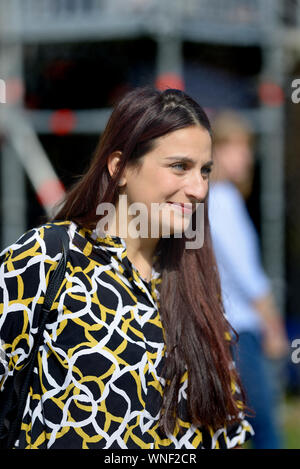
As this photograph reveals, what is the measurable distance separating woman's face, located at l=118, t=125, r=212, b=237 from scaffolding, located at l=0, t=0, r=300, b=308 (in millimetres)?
2719

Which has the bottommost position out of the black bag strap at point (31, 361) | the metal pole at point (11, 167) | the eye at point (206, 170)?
the black bag strap at point (31, 361)

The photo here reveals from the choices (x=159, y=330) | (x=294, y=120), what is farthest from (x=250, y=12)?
(x=159, y=330)

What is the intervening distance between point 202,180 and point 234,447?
788mm

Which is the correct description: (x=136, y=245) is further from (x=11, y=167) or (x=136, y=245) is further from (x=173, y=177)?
(x=11, y=167)

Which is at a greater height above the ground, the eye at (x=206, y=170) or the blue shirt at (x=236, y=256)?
the eye at (x=206, y=170)

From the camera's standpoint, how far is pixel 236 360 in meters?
2.14

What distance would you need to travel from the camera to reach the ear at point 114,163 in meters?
1.86

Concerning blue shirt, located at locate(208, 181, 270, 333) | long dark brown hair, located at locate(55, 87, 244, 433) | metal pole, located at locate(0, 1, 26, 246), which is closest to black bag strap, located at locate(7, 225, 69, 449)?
long dark brown hair, located at locate(55, 87, 244, 433)

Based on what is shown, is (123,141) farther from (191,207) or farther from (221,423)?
(221,423)

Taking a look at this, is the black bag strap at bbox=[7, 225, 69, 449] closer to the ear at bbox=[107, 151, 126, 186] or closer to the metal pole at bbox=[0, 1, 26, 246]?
the ear at bbox=[107, 151, 126, 186]

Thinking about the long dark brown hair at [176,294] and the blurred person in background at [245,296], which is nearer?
the long dark brown hair at [176,294]

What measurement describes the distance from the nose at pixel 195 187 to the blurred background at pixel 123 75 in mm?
2774

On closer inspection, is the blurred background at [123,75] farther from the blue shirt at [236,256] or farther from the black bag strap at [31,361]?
the black bag strap at [31,361]

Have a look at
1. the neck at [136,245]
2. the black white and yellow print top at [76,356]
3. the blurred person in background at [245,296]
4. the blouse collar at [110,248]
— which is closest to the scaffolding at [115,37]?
the blurred person in background at [245,296]
